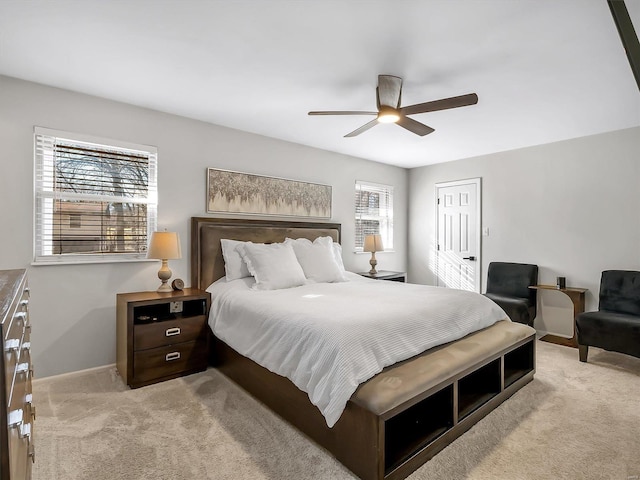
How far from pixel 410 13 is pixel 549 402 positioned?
2816 millimetres

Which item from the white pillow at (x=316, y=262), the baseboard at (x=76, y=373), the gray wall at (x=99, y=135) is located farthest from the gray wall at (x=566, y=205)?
the baseboard at (x=76, y=373)

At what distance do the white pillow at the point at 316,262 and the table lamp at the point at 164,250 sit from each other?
1.21 m

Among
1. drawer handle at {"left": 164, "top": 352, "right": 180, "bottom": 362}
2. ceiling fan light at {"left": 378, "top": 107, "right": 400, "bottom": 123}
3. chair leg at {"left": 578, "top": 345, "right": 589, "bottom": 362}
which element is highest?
ceiling fan light at {"left": 378, "top": 107, "right": 400, "bottom": 123}

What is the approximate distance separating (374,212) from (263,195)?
83.5 inches

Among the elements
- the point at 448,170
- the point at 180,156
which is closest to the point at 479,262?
the point at 448,170

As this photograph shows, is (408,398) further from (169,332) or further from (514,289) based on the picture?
(514,289)

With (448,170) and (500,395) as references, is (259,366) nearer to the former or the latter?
(500,395)

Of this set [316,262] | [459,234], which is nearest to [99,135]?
[316,262]

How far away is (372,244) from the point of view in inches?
201

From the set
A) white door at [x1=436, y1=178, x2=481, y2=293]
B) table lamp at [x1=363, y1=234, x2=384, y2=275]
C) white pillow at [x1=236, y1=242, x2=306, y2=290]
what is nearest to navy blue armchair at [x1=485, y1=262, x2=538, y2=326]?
white door at [x1=436, y1=178, x2=481, y2=293]

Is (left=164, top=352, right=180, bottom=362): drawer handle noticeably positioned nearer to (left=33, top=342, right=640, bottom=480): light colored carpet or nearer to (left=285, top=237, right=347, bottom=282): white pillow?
(left=33, top=342, right=640, bottom=480): light colored carpet

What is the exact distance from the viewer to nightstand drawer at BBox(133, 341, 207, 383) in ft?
9.27

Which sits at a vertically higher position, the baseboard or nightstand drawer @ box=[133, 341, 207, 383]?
nightstand drawer @ box=[133, 341, 207, 383]

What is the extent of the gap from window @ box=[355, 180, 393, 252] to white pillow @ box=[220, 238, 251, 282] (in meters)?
2.19
